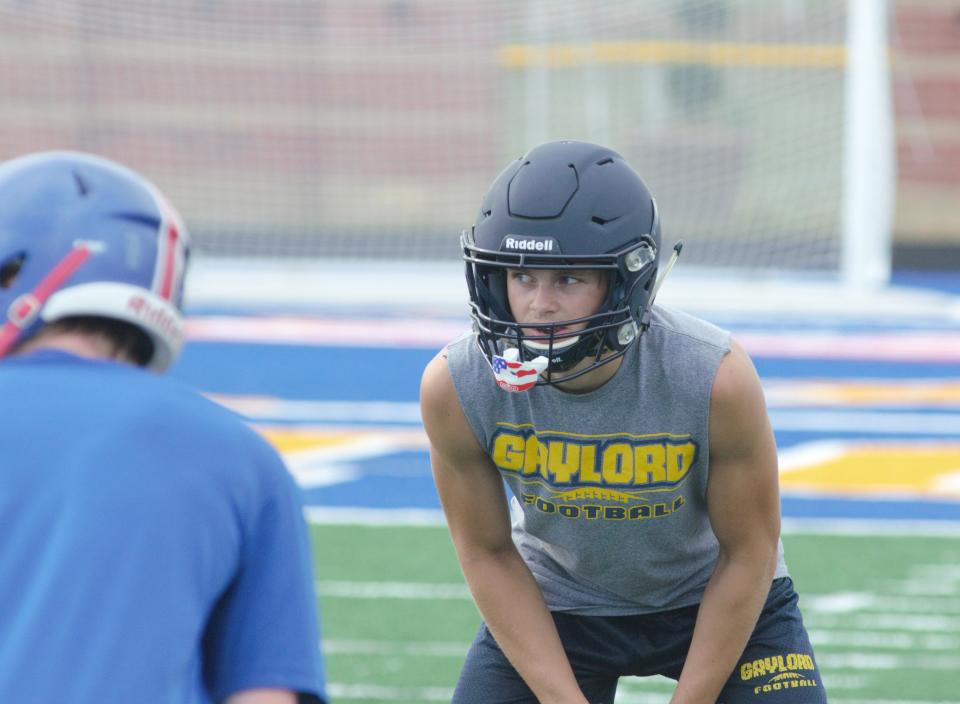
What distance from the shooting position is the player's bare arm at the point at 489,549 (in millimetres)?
3232

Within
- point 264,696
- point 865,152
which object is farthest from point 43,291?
point 865,152

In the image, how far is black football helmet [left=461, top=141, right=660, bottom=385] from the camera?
3.05 m

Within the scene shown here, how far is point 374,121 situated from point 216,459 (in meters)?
18.4

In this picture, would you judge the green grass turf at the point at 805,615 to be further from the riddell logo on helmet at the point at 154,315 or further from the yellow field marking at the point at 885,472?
the riddell logo on helmet at the point at 154,315

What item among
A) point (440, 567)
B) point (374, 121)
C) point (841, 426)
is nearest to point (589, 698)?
point (440, 567)

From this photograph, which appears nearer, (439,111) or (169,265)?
(169,265)

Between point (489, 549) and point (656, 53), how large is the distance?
1478 cm

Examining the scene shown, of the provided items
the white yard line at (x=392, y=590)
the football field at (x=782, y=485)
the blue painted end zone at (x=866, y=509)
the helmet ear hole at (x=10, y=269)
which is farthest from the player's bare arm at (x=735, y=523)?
the blue painted end zone at (x=866, y=509)

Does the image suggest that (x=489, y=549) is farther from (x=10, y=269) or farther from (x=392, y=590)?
(x=392, y=590)

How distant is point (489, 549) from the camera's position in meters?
3.34

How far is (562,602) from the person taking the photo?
3430 mm

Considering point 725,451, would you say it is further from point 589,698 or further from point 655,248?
point 589,698

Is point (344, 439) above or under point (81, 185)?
under

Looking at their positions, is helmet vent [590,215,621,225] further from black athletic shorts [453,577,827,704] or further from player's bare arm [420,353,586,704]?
black athletic shorts [453,577,827,704]
